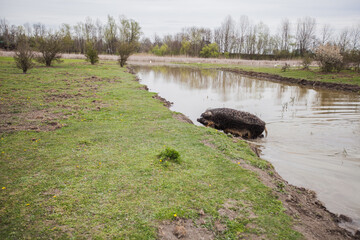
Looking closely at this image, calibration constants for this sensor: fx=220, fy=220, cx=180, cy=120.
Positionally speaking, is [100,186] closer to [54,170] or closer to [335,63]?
[54,170]

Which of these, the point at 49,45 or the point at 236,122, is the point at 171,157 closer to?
the point at 236,122

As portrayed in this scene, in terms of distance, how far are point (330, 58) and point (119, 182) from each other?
30.4m

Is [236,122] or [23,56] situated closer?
[236,122]

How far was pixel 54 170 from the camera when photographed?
4.65 m

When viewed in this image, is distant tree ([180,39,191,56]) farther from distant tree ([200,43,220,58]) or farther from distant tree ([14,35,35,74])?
distant tree ([14,35,35,74])

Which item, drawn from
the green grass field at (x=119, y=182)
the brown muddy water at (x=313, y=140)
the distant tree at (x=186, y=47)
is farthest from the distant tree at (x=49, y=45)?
the distant tree at (x=186, y=47)

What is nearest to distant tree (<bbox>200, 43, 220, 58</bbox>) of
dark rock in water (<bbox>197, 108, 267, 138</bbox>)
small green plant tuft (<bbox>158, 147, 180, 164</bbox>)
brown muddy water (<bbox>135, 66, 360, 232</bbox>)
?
brown muddy water (<bbox>135, 66, 360, 232</bbox>)

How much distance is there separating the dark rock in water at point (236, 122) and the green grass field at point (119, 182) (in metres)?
1.98

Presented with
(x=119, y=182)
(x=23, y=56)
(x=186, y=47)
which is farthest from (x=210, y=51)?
(x=119, y=182)

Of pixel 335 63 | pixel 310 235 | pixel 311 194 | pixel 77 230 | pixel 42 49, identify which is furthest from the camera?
pixel 335 63

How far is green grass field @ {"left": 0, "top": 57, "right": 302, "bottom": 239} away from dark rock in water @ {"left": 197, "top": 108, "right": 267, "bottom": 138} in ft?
6.50

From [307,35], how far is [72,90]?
69.9 m

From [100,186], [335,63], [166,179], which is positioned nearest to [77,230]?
[100,186]

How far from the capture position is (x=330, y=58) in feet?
86.4
